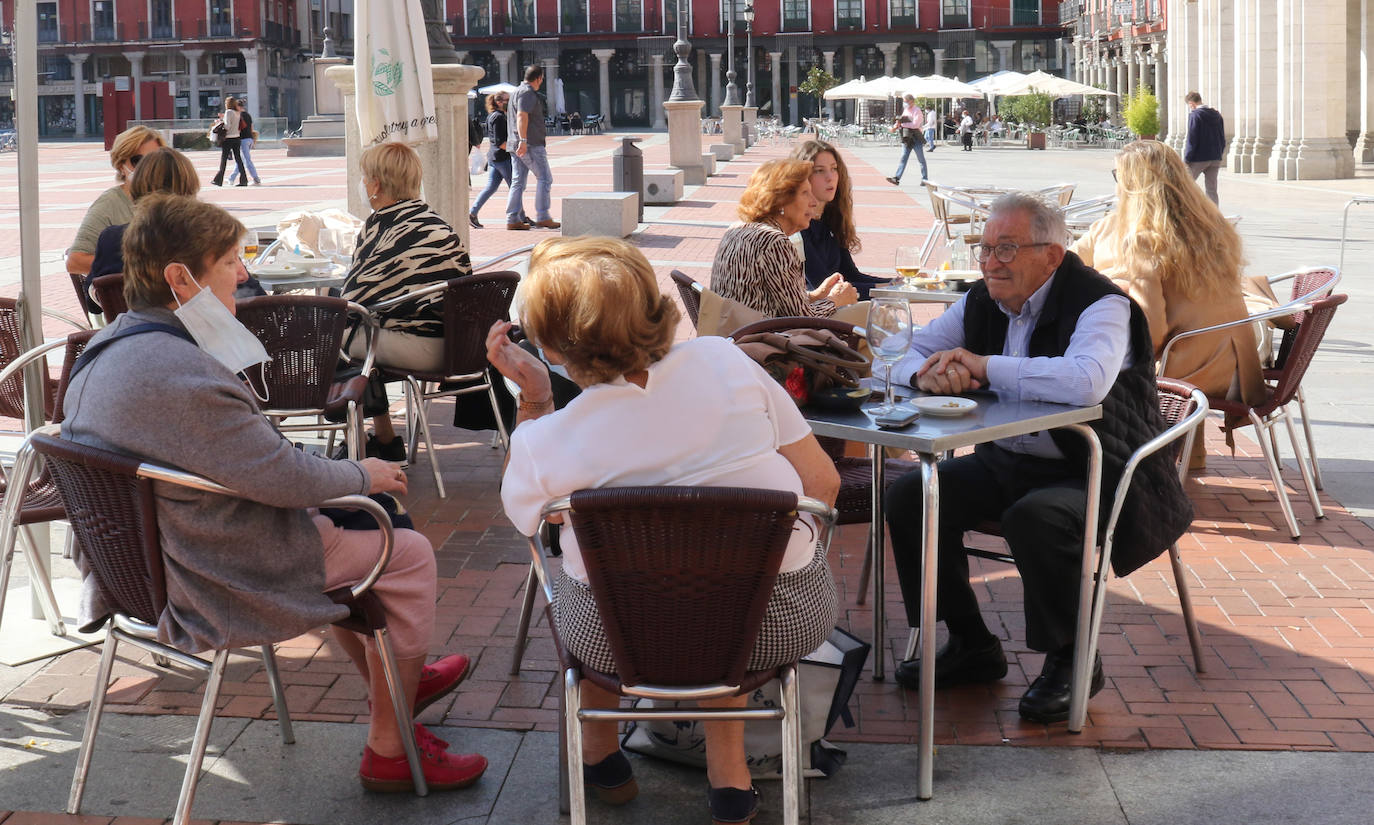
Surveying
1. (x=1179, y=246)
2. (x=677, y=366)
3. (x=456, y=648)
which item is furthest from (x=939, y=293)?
(x=677, y=366)

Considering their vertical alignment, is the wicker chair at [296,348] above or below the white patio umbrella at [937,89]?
below

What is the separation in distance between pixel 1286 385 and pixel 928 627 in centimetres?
254

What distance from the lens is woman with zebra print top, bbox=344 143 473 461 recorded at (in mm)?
5500

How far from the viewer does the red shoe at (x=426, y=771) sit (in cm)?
307

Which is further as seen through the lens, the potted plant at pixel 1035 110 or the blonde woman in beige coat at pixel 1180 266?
the potted plant at pixel 1035 110

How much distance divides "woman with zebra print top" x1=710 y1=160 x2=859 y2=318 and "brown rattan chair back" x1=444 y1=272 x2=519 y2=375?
38.6 inches

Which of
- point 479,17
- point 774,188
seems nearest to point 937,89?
point 774,188

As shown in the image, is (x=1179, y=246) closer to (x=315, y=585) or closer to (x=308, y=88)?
(x=315, y=585)

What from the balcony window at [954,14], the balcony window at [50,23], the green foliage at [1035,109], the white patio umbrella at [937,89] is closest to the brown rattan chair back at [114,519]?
the white patio umbrella at [937,89]

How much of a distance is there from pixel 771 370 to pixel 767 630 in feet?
3.03

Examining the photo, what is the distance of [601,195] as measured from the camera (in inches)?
545

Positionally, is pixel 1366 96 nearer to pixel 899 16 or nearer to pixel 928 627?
pixel 928 627

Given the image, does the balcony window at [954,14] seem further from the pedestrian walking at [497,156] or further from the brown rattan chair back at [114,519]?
the brown rattan chair back at [114,519]

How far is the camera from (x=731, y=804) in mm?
2771
